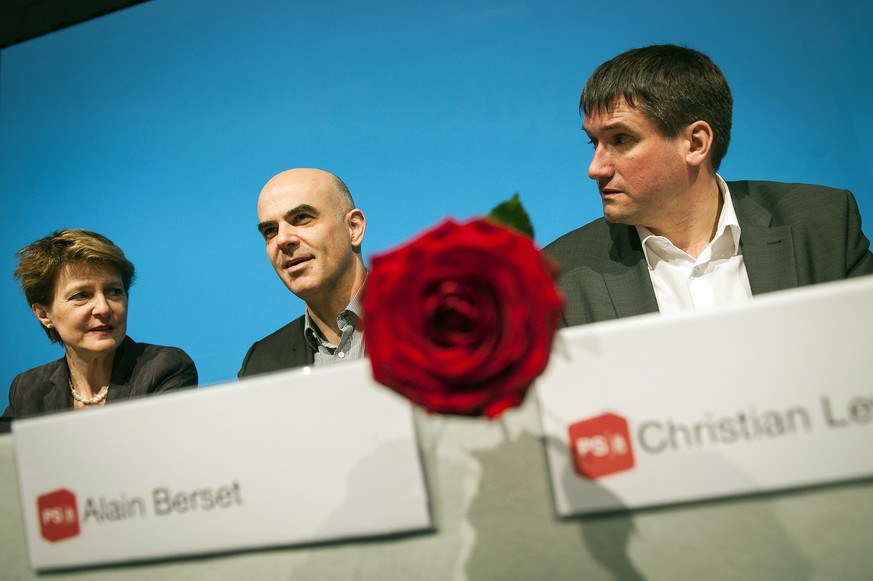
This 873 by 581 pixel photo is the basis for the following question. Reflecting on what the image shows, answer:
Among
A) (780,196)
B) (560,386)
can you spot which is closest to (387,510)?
(560,386)

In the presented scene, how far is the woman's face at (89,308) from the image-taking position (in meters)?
2.08

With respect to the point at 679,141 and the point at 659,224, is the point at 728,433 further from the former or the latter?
the point at 679,141

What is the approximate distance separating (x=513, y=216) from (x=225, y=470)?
31cm

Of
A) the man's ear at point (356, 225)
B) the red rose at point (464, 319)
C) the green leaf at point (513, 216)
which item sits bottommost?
the red rose at point (464, 319)

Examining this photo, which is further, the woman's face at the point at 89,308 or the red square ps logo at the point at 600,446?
the woman's face at the point at 89,308

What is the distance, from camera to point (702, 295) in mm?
1570

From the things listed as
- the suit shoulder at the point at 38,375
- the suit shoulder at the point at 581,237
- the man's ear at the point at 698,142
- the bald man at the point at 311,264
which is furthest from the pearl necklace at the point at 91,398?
the man's ear at the point at 698,142

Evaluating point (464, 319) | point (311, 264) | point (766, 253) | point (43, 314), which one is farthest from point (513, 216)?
point (43, 314)

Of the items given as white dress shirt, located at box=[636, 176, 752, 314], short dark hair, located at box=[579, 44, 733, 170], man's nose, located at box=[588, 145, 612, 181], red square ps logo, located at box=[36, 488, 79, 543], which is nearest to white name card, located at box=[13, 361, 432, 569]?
red square ps logo, located at box=[36, 488, 79, 543]

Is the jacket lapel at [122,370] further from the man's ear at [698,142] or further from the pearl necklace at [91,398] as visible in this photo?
the man's ear at [698,142]

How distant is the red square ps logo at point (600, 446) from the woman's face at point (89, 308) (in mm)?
1931

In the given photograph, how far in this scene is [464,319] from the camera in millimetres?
395

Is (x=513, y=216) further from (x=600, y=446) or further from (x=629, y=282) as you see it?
(x=629, y=282)

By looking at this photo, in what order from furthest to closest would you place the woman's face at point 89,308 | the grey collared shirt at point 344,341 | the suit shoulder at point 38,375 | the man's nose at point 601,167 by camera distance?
the suit shoulder at point 38,375, the woman's face at point 89,308, the grey collared shirt at point 344,341, the man's nose at point 601,167
